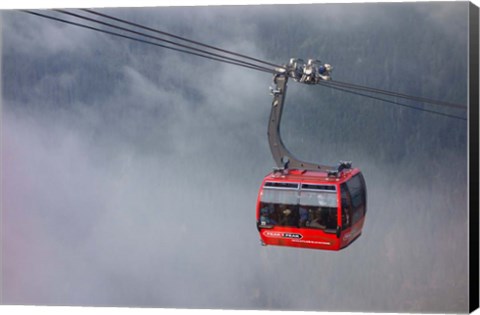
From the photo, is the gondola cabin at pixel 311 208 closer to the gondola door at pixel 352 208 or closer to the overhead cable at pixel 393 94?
the gondola door at pixel 352 208

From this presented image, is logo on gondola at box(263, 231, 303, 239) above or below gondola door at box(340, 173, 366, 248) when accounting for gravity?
below

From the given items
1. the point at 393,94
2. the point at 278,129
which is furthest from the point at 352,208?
the point at 393,94

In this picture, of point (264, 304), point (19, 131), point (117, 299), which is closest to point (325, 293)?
point (264, 304)

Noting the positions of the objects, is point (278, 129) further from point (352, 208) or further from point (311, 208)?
point (352, 208)

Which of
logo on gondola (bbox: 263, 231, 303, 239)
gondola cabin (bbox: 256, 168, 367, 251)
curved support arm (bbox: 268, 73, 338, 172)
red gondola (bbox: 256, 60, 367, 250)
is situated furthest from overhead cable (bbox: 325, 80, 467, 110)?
logo on gondola (bbox: 263, 231, 303, 239)

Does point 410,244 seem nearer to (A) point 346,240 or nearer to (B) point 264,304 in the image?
(A) point 346,240

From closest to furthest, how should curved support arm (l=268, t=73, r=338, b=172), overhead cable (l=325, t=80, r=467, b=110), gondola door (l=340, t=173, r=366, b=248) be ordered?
gondola door (l=340, t=173, r=366, b=248)
overhead cable (l=325, t=80, r=467, b=110)
curved support arm (l=268, t=73, r=338, b=172)

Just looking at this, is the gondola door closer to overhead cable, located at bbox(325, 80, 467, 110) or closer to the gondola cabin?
the gondola cabin
